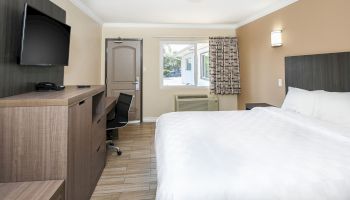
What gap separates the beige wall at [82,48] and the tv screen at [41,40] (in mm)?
775

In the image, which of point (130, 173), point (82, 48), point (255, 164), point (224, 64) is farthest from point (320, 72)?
point (82, 48)

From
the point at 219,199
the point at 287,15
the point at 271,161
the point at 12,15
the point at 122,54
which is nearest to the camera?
the point at 219,199

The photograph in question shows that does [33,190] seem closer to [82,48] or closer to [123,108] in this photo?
[123,108]

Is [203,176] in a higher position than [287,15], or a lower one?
lower

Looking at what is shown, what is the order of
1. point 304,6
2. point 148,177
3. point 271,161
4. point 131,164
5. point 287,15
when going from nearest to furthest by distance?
point 271,161, point 148,177, point 131,164, point 304,6, point 287,15

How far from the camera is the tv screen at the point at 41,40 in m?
1.72

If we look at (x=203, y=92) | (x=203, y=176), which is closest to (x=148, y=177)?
(x=203, y=176)

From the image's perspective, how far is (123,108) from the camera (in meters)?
3.47

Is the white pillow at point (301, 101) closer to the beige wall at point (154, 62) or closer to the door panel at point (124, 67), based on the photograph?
the beige wall at point (154, 62)

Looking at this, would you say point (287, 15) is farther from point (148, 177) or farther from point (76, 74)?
point (76, 74)

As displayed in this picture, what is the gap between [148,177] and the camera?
8.05ft

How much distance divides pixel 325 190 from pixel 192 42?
461cm

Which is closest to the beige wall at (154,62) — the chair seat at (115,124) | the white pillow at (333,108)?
the chair seat at (115,124)

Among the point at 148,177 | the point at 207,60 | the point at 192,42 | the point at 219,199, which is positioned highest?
the point at 192,42
